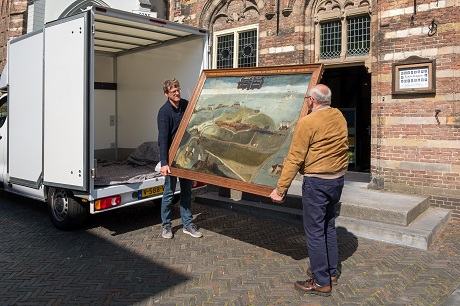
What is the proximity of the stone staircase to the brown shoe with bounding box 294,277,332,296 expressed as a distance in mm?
2128

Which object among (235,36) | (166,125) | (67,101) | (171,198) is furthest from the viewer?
(235,36)

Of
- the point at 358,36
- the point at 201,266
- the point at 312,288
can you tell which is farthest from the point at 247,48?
the point at 312,288

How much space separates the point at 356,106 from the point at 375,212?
5.71 meters

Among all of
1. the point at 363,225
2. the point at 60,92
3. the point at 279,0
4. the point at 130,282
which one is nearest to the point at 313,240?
the point at 130,282

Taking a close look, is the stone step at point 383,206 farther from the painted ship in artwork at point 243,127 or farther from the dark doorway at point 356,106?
the dark doorway at point 356,106

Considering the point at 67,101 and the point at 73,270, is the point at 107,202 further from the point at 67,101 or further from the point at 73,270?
the point at 67,101

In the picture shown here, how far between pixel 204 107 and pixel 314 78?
1573 mm

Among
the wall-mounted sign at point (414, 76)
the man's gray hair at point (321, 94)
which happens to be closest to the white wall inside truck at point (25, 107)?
the man's gray hair at point (321, 94)

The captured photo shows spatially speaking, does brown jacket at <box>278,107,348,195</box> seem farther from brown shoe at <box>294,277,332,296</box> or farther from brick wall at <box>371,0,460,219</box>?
brick wall at <box>371,0,460,219</box>

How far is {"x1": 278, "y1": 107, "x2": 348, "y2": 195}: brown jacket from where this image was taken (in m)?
3.51

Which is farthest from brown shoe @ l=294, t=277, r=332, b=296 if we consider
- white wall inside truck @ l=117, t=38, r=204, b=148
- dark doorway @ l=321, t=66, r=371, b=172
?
dark doorway @ l=321, t=66, r=371, b=172

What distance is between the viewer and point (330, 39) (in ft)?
28.2

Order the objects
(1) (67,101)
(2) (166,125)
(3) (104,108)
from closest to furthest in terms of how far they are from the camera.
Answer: (1) (67,101)
(2) (166,125)
(3) (104,108)

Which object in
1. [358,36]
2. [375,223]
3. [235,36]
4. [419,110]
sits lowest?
[375,223]
